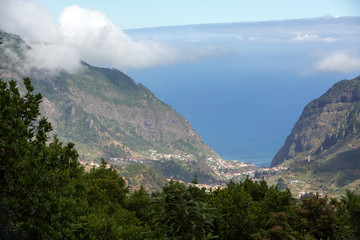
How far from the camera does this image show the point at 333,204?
2352 centimetres

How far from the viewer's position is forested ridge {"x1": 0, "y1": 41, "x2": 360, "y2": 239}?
11.1 m

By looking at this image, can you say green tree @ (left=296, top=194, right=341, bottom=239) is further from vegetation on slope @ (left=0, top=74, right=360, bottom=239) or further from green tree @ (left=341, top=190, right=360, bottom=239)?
green tree @ (left=341, top=190, right=360, bottom=239)

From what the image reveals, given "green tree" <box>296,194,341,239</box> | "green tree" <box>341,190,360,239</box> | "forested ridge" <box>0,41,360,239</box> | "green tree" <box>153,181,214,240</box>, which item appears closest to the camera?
"green tree" <box>341,190,360,239</box>

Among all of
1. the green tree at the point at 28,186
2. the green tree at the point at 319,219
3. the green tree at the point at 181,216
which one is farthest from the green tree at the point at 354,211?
the green tree at the point at 319,219

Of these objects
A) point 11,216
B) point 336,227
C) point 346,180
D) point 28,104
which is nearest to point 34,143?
point 28,104

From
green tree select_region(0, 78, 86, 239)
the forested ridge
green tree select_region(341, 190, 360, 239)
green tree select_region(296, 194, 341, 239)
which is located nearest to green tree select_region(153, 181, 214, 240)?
the forested ridge

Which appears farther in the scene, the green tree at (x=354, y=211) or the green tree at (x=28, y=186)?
the green tree at (x=28, y=186)

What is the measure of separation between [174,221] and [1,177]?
33.8 feet

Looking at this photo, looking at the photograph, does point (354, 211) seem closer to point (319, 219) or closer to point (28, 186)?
point (319, 219)

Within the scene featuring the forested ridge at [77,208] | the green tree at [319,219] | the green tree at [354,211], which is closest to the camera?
the green tree at [354,211]

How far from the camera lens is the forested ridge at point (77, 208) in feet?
36.3

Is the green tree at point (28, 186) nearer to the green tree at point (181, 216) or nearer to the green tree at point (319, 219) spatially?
the green tree at point (181, 216)

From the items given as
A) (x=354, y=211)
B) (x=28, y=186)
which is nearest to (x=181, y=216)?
(x=354, y=211)

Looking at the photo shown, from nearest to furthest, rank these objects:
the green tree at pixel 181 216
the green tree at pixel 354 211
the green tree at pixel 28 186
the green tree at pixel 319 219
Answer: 1. the green tree at pixel 354 211
2. the green tree at pixel 181 216
3. the green tree at pixel 28 186
4. the green tree at pixel 319 219
